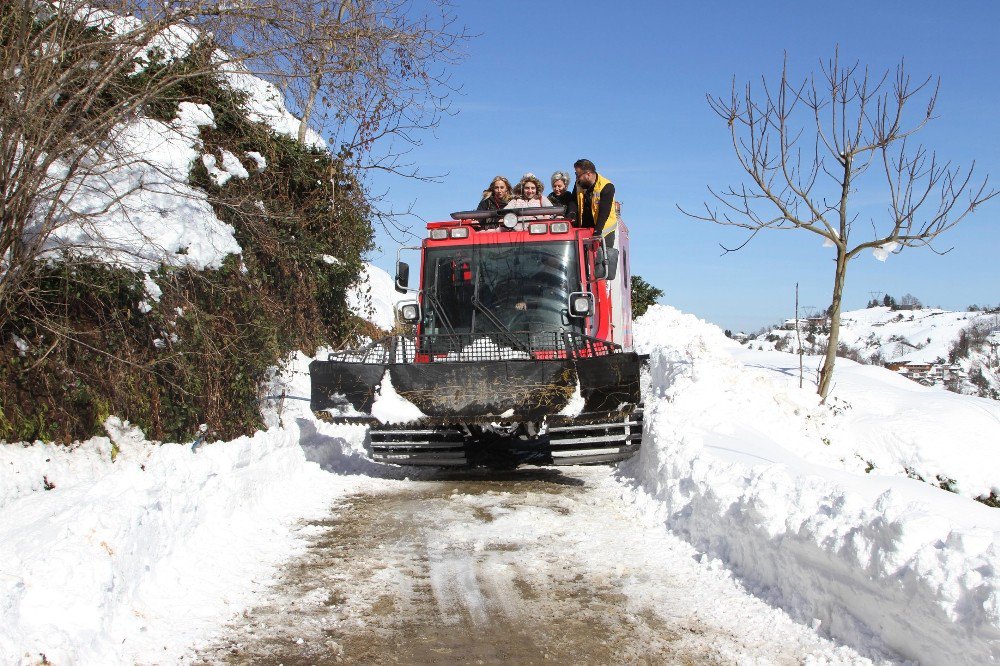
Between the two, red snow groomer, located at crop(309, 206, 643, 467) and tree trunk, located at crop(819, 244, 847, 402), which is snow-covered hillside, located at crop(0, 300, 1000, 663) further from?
tree trunk, located at crop(819, 244, 847, 402)

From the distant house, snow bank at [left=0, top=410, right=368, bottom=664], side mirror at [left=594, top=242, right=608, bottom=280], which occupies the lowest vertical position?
snow bank at [left=0, top=410, right=368, bottom=664]

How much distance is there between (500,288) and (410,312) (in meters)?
1.10

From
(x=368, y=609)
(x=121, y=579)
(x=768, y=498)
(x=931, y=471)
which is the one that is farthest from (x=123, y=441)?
(x=931, y=471)

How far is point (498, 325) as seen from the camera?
9.20m

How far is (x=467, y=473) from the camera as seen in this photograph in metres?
9.63

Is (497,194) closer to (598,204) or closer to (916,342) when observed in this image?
(598,204)

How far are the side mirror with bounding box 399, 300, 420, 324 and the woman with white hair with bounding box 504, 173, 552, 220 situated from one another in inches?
81.2

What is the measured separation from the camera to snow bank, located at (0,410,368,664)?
4.06 meters

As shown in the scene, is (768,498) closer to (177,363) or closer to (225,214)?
(177,363)

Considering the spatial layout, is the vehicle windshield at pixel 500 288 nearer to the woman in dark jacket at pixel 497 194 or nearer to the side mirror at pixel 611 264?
the side mirror at pixel 611 264

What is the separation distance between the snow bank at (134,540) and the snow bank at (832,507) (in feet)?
11.1

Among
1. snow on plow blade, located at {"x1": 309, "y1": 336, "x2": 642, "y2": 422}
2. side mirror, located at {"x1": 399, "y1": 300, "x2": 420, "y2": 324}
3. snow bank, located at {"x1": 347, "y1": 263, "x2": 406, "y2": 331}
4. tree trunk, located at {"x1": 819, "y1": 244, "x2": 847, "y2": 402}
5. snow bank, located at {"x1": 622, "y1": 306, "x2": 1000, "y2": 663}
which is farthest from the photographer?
snow bank, located at {"x1": 347, "y1": 263, "x2": 406, "y2": 331}

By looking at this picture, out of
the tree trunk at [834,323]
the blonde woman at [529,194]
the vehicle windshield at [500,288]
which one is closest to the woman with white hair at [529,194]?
the blonde woman at [529,194]

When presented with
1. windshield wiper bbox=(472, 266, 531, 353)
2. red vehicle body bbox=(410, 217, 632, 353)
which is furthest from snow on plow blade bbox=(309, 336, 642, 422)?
red vehicle body bbox=(410, 217, 632, 353)
